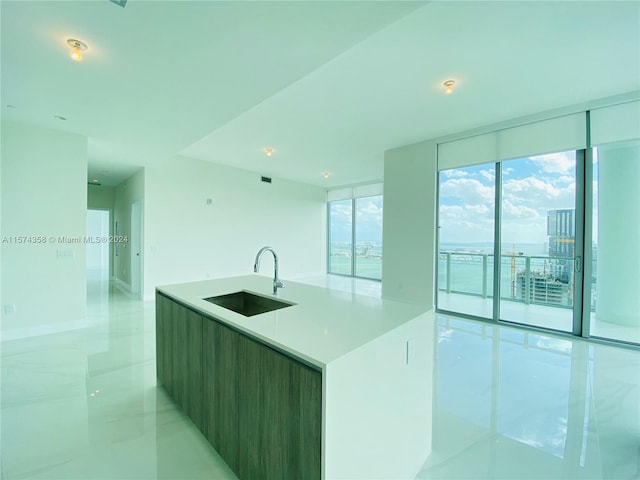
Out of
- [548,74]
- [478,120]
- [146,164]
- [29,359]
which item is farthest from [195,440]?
[146,164]

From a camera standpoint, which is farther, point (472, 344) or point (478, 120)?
point (478, 120)

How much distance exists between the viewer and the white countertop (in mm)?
1063

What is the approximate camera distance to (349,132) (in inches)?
170

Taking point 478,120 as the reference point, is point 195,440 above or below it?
below

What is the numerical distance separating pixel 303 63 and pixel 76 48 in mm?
1664

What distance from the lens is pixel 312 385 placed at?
0.95 metres

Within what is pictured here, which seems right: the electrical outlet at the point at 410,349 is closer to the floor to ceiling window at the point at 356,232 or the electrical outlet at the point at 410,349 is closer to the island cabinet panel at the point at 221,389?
the island cabinet panel at the point at 221,389

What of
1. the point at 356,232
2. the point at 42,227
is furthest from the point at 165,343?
the point at 356,232

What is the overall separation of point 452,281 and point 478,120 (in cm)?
289

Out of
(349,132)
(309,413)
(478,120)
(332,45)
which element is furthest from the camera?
(349,132)

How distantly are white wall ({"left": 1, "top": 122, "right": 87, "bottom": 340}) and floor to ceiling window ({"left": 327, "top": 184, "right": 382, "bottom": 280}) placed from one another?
6526mm

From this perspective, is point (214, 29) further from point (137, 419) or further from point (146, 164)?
point (146, 164)

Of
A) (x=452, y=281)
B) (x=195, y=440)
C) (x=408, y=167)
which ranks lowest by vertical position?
(x=195, y=440)

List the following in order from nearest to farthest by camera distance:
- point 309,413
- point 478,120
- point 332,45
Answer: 1. point 309,413
2. point 332,45
3. point 478,120
